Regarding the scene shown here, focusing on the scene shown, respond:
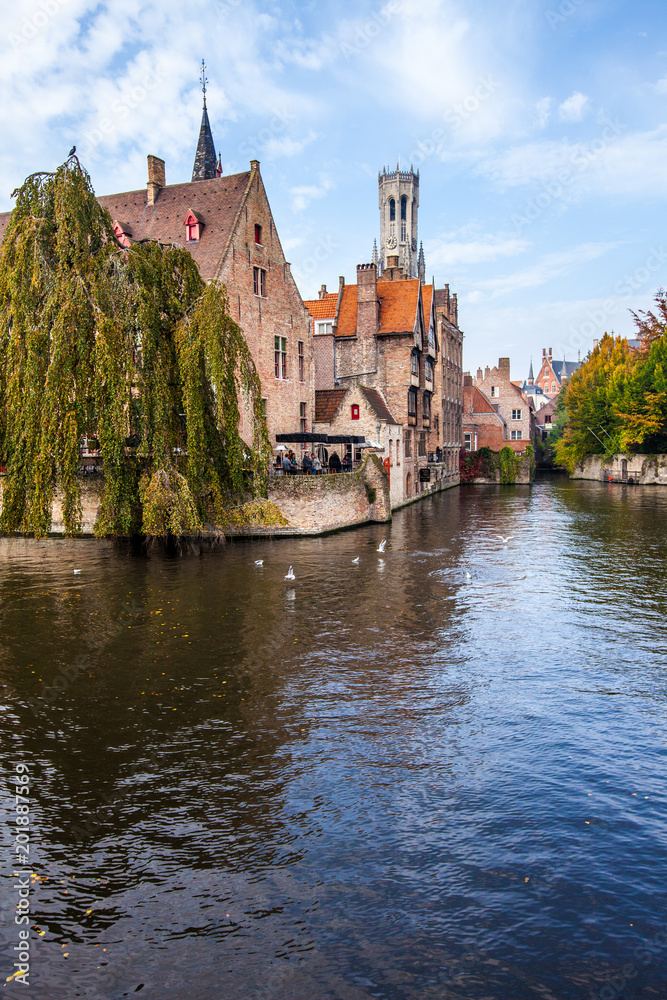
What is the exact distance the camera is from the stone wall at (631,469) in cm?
5791

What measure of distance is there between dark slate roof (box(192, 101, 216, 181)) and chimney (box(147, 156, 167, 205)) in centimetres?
1422

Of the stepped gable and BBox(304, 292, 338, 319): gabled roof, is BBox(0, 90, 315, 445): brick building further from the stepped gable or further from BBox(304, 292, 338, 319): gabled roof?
BBox(304, 292, 338, 319): gabled roof

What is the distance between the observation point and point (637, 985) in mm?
5250

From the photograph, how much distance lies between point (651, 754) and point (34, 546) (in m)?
21.6

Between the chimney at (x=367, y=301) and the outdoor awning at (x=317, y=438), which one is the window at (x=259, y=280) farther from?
the chimney at (x=367, y=301)

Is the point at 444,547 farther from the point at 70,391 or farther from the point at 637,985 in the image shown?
the point at 637,985

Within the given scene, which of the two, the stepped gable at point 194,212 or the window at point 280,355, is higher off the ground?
the stepped gable at point 194,212

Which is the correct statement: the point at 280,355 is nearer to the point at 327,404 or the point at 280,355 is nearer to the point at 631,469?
the point at 327,404

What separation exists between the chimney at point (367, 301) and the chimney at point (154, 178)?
38.2ft

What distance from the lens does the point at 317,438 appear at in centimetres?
3225

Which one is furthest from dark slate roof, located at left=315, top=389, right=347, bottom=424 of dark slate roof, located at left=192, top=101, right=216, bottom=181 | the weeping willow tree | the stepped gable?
dark slate roof, located at left=192, top=101, right=216, bottom=181

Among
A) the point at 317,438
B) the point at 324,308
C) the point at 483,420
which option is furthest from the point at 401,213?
the point at 317,438

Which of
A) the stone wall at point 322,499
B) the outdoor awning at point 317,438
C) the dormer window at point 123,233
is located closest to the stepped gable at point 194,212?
the dormer window at point 123,233

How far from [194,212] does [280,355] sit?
7233mm
